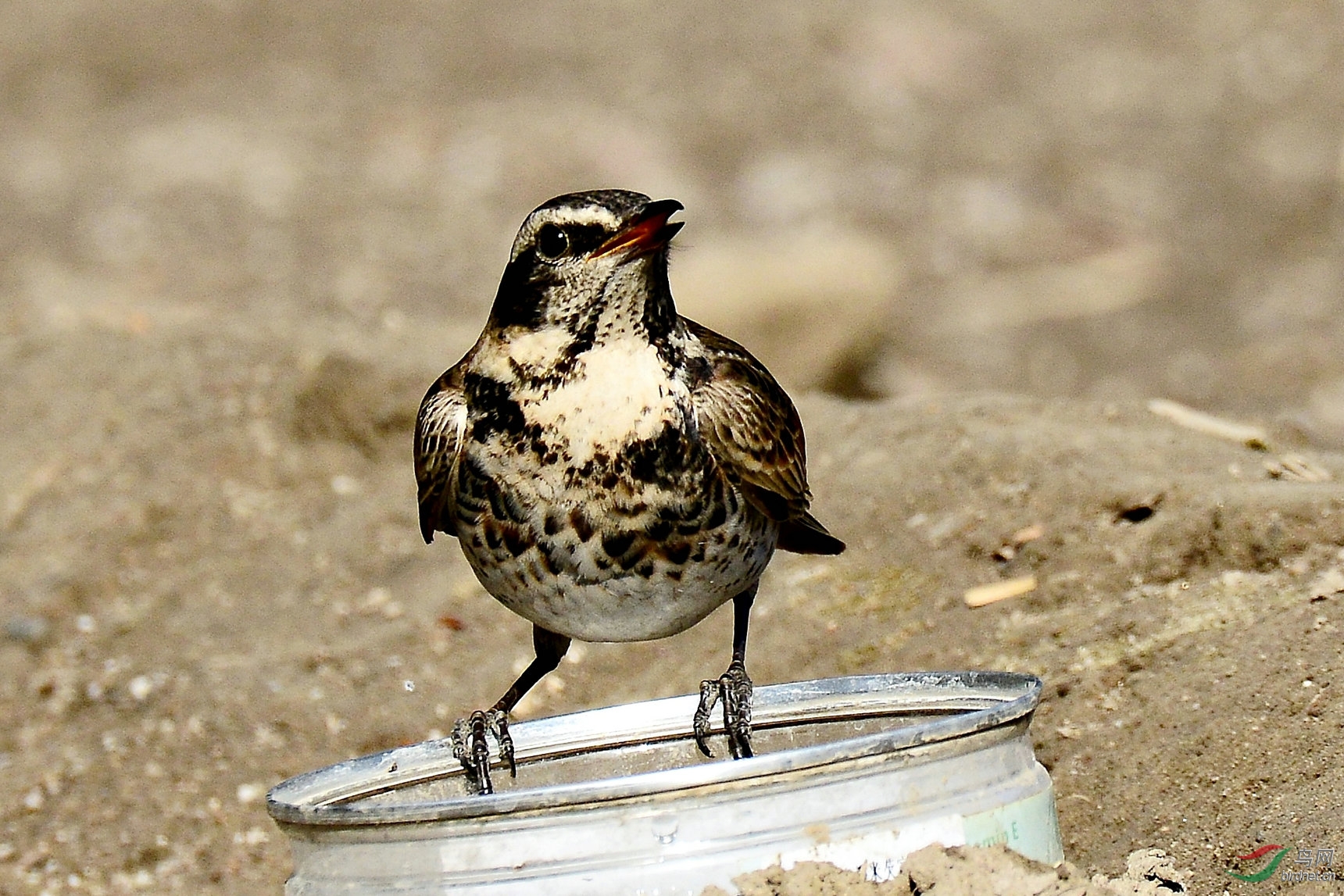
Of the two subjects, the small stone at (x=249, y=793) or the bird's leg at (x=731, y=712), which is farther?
the small stone at (x=249, y=793)

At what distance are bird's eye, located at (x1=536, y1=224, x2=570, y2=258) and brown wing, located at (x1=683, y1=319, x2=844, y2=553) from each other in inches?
19.1

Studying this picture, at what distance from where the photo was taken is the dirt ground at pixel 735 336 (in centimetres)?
541

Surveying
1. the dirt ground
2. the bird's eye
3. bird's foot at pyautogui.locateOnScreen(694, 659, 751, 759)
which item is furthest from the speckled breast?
the dirt ground

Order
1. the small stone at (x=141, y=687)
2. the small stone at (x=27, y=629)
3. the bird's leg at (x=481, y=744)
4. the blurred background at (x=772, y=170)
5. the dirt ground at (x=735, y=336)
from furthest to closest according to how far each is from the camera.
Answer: the blurred background at (x=772, y=170) < the small stone at (x=27, y=629) < the small stone at (x=141, y=687) < the dirt ground at (x=735, y=336) < the bird's leg at (x=481, y=744)

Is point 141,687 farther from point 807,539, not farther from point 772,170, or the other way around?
point 772,170

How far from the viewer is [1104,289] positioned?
13.4 m

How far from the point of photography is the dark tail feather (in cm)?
483

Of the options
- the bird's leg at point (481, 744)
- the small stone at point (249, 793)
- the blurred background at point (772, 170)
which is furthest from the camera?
the blurred background at point (772, 170)

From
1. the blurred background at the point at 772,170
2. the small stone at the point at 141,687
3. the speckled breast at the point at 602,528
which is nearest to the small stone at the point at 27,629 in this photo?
the small stone at the point at 141,687

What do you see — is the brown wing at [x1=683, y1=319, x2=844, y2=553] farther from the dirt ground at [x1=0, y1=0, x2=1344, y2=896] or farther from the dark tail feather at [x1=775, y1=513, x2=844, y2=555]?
the dirt ground at [x1=0, y1=0, x2=1344, y2=896]

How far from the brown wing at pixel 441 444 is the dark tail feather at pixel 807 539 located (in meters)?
0.98

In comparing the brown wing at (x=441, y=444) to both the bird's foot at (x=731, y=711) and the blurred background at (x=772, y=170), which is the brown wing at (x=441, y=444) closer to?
the bird's foot at (x=731, y=711)

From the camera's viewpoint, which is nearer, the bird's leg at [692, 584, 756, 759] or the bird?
the bird

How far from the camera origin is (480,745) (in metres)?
4.19
